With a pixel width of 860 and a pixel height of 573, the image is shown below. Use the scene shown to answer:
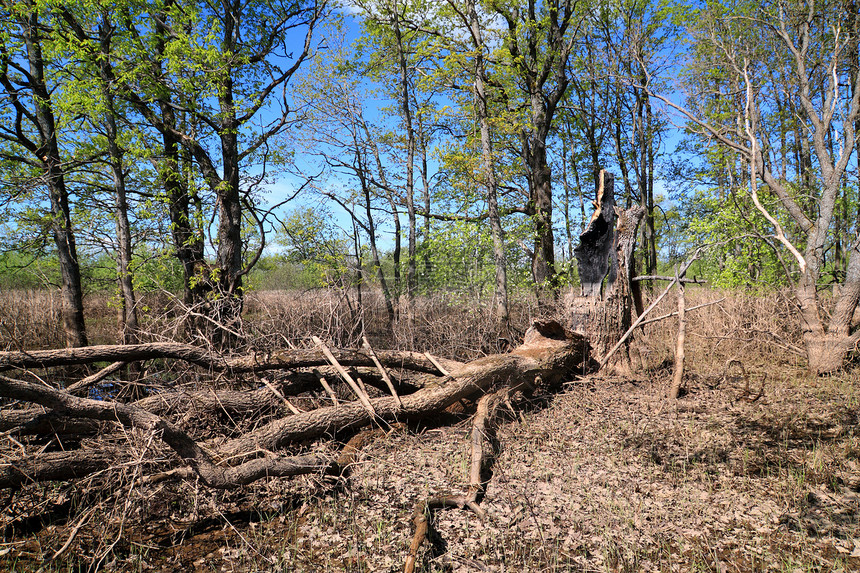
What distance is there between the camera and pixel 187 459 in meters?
3.35

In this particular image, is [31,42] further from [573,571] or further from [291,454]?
[573,571]

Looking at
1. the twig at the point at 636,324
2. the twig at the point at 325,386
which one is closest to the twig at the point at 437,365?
the twig at the point at 325,386

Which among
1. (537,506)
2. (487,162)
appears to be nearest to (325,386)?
(537,506)

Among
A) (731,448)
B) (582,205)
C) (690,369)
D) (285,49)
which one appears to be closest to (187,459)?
(731,448)

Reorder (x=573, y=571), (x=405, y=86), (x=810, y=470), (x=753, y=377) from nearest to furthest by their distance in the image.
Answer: (x=573, y=571)
(x=810, y=470)
(x=753, y=377)
(x=405, y=86)

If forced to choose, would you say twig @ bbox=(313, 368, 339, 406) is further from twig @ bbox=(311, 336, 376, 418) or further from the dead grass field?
the dead grass field

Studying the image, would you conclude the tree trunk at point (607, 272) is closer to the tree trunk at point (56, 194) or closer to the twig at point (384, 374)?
the twig at point (384, 374)

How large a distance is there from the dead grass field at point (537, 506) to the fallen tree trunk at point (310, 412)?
0.26 m

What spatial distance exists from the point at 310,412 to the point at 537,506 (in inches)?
98.5

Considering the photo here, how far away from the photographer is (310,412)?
14.9ft

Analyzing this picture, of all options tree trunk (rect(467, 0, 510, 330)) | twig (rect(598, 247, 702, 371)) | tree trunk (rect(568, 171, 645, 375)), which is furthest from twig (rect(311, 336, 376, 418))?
tree trunk (rect(467, 0, 510, 330))

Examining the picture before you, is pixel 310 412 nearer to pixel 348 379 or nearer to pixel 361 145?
pixel 348 379

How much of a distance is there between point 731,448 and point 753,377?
2947 millimetres

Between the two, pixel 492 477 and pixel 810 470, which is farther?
pixel 492 477
